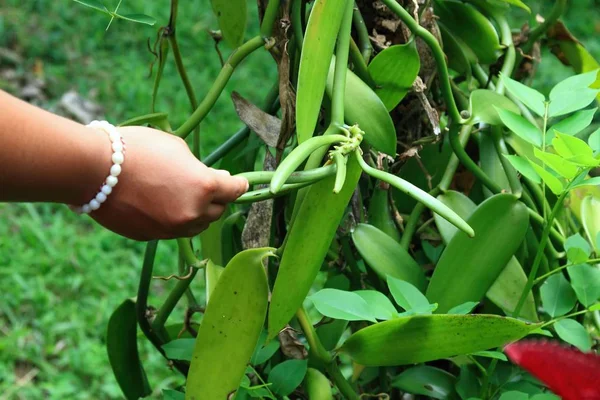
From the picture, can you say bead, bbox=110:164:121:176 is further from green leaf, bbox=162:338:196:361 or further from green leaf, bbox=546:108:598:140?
green leaf, bbox=546:108:598:140

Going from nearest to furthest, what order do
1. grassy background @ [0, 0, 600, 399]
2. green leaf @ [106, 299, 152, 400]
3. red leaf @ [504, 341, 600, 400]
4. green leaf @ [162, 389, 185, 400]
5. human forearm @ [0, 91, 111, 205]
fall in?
1. red leaf @ [504, 341, 600, 400]
2. human forearm @ [0, 91, 111, 205]
3. green leaf @ [162, 389, 185, 400]
4. green leaf @ [106, 299, 152, 400]
5. grassy background @ [0, 0, 600, 399]

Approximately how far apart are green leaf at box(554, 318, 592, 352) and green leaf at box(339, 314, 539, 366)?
0.07 m

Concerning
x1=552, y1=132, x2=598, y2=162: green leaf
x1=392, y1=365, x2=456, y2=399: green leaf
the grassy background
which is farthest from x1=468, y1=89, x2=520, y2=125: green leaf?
the grassy background

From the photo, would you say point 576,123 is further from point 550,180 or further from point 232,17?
point 232,17

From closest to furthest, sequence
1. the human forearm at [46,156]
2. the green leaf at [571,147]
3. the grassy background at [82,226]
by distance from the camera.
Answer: the human forearm at [46,156] → the green leaf at [571,147] → the grassy background at [82,226]

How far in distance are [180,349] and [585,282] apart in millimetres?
337

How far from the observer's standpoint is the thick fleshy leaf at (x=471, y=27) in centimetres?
75

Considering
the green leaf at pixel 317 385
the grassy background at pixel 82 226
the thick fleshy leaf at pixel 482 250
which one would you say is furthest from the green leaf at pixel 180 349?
the grassy background at pixel 82 226

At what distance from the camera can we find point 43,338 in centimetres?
155

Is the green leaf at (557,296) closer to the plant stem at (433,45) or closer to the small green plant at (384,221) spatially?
the small green plant at (384,221)

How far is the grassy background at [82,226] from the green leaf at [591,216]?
95 centimetres

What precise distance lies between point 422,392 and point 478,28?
34 centimetres

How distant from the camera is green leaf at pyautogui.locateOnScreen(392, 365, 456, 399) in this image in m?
0.67

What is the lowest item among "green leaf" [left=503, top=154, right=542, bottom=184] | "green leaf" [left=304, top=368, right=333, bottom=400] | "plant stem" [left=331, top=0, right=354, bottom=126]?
"green leaf" [left=304, top=368, right=333, bottom=400]
